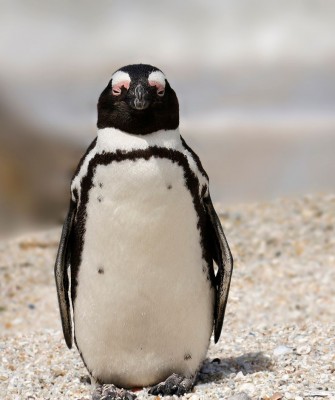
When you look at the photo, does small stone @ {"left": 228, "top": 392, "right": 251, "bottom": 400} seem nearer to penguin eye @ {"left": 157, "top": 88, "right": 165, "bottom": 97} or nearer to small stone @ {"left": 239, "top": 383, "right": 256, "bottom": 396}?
small stone @ {"left": 239, "top": 383, "right": 256, "bottom": 396}

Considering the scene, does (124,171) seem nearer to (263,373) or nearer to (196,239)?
(196,239)

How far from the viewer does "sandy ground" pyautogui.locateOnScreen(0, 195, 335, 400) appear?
332cm

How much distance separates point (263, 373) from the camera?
3246 millimetres

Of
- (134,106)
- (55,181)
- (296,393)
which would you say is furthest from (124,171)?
(55,181)

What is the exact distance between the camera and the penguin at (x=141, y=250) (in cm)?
285

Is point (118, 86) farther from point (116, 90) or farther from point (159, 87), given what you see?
point (159, 87)

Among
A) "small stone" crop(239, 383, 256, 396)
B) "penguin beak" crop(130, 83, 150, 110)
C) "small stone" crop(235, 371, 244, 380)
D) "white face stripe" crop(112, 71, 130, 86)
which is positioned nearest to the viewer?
"penguin beak" crop(130, 83, 150, 110)

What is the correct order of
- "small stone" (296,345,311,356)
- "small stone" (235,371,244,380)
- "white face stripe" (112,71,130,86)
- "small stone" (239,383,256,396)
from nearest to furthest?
1. "white face stripe" (112,71,130,86)
2. "small stone" (239,383,256,396)
3. "small stone" (235,371,244,380)
4. "small stone" (296,345,311,356)

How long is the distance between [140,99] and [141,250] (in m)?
0.56

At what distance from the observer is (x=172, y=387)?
3.11 meters

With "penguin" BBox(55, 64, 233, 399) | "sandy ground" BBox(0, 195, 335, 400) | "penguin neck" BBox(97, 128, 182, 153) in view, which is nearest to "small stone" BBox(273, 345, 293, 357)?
"sandy ground" BBox(0, 195, 335, 400)

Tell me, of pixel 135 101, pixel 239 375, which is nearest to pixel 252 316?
pixel 239 375

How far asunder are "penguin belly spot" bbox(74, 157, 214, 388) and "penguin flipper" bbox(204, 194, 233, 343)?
0.04 meters

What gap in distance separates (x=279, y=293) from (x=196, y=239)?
271 cm
